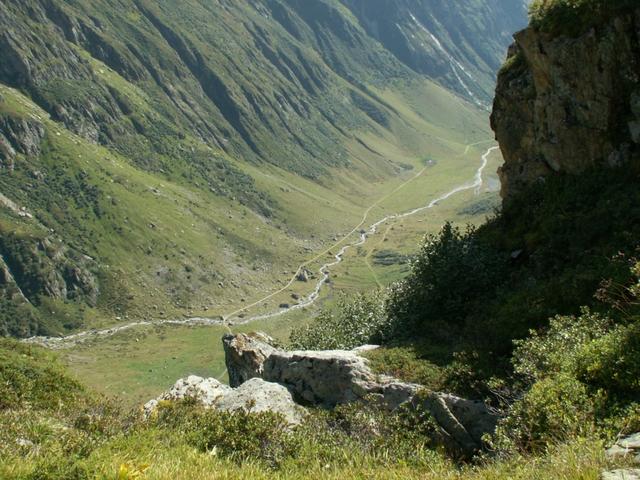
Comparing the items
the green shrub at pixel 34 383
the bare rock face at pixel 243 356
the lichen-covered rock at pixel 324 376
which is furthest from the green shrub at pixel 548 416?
the bare rock face at pixel 243 356

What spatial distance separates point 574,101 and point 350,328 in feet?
74.7

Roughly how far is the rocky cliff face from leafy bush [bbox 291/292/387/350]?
13998 mm

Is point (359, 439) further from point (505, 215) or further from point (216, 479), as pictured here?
point (505, 215)

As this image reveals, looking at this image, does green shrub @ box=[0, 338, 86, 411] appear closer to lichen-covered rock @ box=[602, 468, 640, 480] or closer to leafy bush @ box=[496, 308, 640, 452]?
leafy bush @ box=[496, 308, 640, 452]

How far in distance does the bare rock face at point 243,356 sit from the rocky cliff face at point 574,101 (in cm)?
2160

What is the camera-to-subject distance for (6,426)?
52.2 feet

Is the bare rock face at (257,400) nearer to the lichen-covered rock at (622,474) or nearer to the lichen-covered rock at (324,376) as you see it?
the lichen-covered rock at (324,376)

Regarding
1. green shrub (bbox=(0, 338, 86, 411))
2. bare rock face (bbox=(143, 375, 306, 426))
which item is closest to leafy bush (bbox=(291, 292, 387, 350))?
bare rock face (bbox=(143, 375, 306, 426))

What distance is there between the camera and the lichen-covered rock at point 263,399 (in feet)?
73.5

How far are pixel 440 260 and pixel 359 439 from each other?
725 inches

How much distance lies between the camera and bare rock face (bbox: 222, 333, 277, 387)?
Result: 136ft

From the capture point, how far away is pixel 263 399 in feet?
77.9

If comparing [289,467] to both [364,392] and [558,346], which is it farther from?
[364,392]

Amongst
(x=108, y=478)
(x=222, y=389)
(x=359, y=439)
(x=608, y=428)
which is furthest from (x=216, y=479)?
(x=222, y=389)
